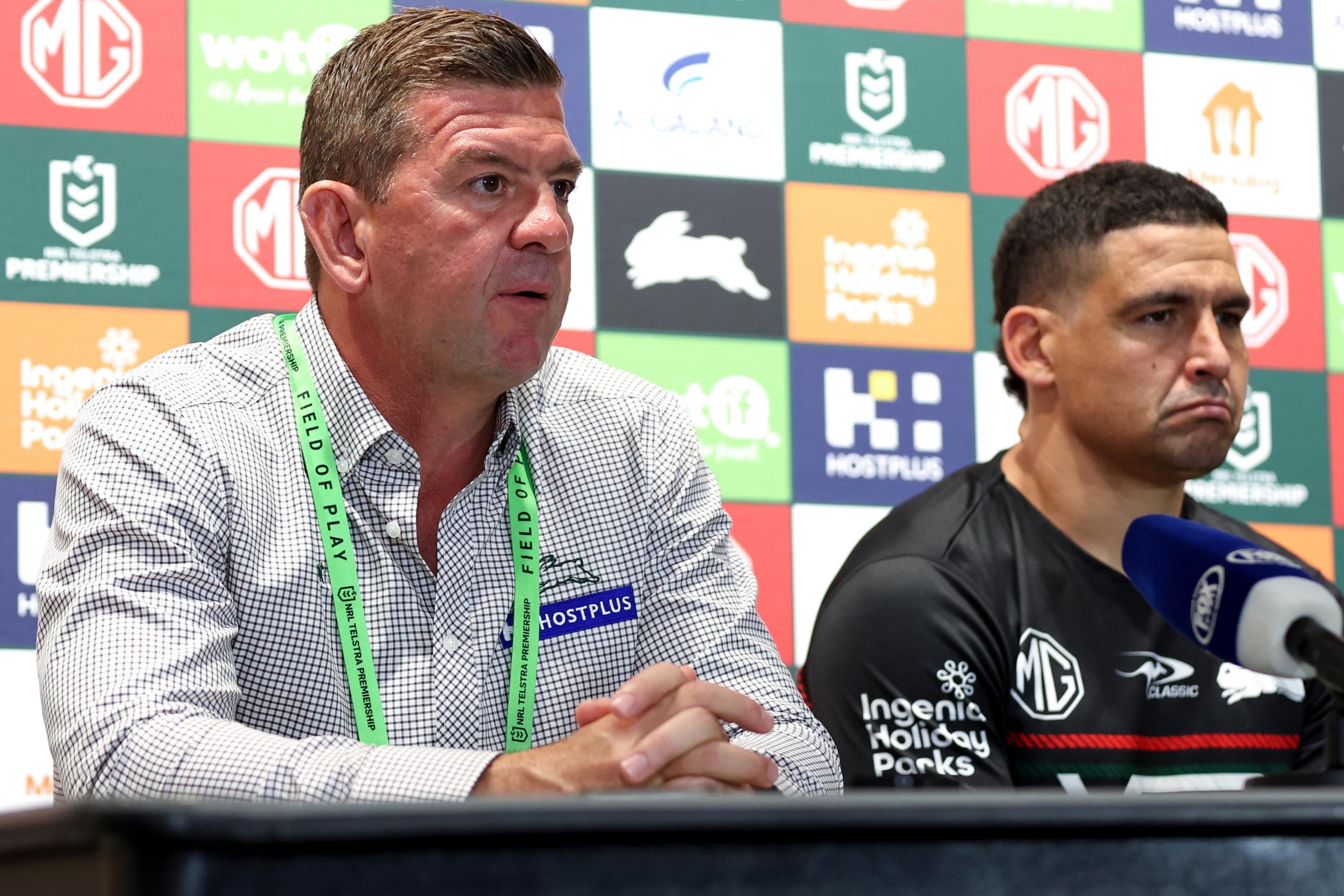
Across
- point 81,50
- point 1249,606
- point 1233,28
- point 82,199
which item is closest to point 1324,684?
point 1249,606

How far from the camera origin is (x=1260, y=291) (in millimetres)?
3137

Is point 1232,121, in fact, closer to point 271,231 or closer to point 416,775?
point 271,231

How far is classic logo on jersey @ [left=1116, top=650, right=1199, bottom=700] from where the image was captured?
2.45 meters

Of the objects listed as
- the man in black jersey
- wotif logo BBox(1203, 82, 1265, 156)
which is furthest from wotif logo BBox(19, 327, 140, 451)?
wotif logo BBox(1203, 82, 1265, 156)

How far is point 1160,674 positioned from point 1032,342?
63 centimetres

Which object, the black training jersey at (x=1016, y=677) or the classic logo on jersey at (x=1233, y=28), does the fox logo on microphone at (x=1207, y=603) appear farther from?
the classic logo on jersey at (x=1233, y=28)

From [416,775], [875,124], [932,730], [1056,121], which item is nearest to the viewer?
[416,775]

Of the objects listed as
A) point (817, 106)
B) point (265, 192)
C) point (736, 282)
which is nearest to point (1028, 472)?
point (736, 282)

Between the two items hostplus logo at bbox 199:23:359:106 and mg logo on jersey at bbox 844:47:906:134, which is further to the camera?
mg logo on jersey at bbox 844:47:906:134

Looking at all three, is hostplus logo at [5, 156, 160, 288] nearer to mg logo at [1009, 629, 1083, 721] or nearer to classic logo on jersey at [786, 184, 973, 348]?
classic logo on jersey at [786, 184, 973, 348]

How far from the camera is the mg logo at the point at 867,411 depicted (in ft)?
9.37

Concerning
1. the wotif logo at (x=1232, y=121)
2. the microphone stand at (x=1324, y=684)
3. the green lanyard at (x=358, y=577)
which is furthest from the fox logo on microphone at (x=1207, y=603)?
the wotif logo at (x=1232, y=121)

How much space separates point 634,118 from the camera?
2.84 metres

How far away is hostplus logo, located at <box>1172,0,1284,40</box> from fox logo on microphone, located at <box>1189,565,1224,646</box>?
7.35 feet
